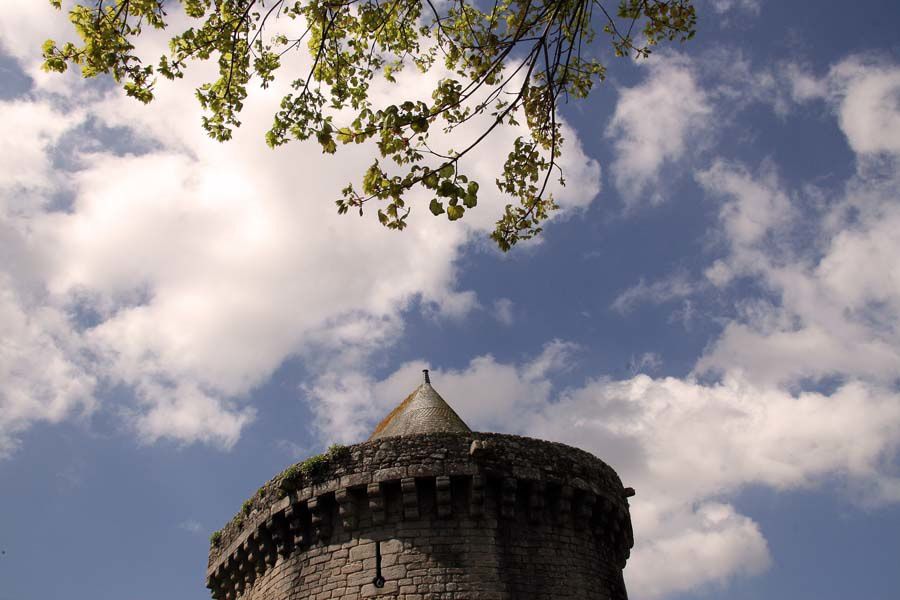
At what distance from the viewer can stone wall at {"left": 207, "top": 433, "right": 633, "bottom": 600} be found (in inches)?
443

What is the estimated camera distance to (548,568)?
38.5 ft

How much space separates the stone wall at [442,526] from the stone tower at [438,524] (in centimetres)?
2

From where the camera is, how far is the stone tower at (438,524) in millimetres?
11258

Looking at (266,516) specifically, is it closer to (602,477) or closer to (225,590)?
(225,590)

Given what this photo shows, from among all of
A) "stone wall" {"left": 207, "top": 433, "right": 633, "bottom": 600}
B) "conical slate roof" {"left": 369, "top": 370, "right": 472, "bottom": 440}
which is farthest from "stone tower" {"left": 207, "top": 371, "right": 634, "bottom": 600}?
"conical slate roof" {"left": 369, "top": 370, "right": 472, "bottom": 440}

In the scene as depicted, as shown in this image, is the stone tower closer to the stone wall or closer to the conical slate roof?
the stone wall

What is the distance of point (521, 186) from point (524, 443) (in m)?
5.73

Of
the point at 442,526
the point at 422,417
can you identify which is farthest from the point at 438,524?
the point at 422,417

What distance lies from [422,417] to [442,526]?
9.89 ft

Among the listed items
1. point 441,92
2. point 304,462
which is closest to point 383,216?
point 441,92

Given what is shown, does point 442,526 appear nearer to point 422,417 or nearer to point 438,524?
point 438,524

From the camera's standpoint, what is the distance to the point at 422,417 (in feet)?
46.8

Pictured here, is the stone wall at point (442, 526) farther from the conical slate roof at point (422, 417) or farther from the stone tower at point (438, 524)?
Result: the conical slate roof at point (422, 417)

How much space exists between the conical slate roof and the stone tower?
1447 mm
